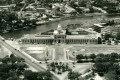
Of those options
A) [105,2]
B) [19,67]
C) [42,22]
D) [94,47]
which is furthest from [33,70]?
[105,2]

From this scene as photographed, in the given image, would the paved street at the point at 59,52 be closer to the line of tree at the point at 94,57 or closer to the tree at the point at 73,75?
the line of tree at the point at 94,57

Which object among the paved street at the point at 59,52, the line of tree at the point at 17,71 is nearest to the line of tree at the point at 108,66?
the paved street at the point at 59,52

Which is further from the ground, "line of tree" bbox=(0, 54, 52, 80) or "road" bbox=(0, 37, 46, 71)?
"line of tree" bbox=(0, 54, 52, 80)

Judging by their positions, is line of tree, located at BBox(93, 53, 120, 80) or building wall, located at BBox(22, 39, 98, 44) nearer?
line of tree, located at BBox(93, 53, 120, 80)

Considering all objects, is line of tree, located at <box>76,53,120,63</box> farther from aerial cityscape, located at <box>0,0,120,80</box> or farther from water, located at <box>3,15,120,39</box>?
water, located at <box>3,15,120,39</box>

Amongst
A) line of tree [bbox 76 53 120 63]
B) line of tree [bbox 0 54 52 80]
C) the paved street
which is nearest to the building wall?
the paved street

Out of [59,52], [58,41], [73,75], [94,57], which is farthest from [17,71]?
[58,41]

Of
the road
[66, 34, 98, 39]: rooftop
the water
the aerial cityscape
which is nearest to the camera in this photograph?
the aerial cityscape

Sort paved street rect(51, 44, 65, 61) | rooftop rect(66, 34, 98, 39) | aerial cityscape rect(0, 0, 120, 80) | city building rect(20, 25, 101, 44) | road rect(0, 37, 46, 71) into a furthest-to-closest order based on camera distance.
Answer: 1. rooftop rect(66, 34, 98, 39)
2. city building rect(20, 25, 101, 44)
3. paved street rect(51, 44, 65, 61)
4. road rect(0, 37, 46, 71)
5. aerial cityscape rect(0, 0, 120, 80)

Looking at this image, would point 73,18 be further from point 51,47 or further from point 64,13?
point 51,47

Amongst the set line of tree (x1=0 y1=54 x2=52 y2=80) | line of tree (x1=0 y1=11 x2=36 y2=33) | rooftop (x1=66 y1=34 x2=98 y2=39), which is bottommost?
line of tree (x1=0 y1=11 x2=36 y2=33)
